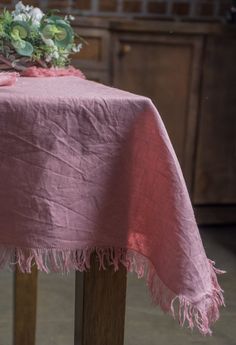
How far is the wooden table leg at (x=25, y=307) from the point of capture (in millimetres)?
1446

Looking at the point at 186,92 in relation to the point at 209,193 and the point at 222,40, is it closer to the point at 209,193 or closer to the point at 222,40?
the point at 222,40

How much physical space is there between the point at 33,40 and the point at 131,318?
965 millimetres

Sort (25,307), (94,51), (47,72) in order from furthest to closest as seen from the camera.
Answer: (94,51), (25,307), (47,72)

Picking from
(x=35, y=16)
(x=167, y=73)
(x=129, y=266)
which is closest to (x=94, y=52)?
(x=167, y=73)

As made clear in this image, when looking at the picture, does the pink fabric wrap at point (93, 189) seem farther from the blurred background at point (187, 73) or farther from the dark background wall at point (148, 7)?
the dark background wall at point (148, 7)

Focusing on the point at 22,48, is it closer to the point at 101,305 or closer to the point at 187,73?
the point at 101,305

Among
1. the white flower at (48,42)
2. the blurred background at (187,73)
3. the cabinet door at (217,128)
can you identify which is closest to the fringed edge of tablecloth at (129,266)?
the white flower at (48,42)

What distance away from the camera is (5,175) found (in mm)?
857

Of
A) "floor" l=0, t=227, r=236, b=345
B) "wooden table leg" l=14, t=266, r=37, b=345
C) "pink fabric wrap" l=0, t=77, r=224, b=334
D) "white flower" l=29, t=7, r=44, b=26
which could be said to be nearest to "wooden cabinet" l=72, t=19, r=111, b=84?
"floor" l=0, t=227, r=236, b=345

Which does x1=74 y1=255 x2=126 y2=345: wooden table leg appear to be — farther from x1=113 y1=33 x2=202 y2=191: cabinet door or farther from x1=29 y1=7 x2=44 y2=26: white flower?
x1=113 y1=33 x2=202 y2=191: cabinet door

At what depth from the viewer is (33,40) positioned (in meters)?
1.31

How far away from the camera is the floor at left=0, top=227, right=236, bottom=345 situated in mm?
1759

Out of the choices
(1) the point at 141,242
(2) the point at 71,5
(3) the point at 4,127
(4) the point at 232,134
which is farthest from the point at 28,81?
(4) the point at 232,134

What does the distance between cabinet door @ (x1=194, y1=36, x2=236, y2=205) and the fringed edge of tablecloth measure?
5.56 feet
